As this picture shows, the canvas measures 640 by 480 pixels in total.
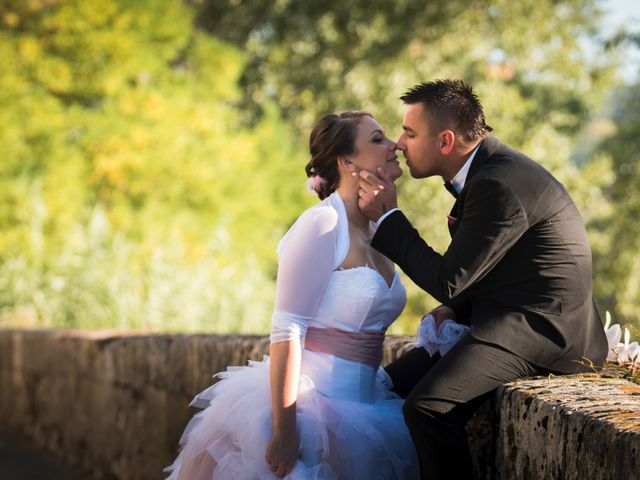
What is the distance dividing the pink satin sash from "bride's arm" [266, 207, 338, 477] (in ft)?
0.46

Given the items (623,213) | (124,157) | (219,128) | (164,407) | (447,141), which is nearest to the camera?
(447,141)

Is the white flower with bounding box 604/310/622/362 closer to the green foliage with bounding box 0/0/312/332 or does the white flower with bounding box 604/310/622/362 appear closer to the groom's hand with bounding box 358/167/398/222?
the groom's hand with bounding box 358/167/398/222

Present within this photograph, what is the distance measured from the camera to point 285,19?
2248 cm

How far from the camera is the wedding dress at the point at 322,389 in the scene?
3.70 metres

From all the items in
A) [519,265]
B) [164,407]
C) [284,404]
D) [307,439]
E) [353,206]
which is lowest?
[164,407]

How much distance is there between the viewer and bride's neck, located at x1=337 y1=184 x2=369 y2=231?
13.3 feet

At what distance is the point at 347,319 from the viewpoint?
3.90m

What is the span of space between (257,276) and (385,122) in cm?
713

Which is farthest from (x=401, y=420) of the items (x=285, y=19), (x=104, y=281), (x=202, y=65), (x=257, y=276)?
(x=285, y=19)

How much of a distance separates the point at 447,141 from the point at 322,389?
996 mm

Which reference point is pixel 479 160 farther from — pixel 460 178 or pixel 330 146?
pixel 330 146

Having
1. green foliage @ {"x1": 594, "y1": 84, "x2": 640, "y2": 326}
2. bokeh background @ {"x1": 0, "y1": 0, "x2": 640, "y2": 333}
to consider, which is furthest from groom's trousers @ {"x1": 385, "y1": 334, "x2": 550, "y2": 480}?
green foliage @ {"x1": 594, "y1": 84, "x2": 640, "y2": 326}

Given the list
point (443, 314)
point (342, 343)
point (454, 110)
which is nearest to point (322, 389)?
point (342, 343)

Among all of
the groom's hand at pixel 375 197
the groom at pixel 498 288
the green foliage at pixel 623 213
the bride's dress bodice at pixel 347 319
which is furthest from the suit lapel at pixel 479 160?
the green foliage at pixel 623 213
